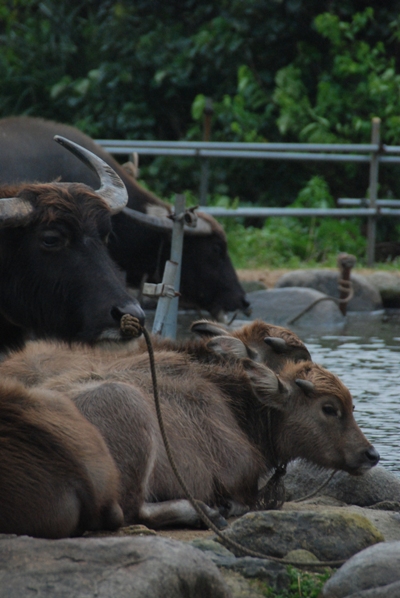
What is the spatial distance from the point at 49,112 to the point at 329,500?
15349 millimetres

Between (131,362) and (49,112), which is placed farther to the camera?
(49,112)

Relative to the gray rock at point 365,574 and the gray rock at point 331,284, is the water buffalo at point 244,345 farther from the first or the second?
the gray rock at point 331,284

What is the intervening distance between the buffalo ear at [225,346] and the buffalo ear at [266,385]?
0.48 feet

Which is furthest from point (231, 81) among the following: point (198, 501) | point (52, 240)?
point (198, 501)

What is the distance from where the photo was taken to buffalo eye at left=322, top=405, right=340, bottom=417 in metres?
4.53

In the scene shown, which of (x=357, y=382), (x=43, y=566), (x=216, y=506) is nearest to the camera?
(x=43, y=566)

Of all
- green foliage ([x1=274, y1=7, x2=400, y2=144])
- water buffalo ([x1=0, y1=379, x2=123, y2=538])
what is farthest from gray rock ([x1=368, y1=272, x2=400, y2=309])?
water buffalo ([x1=0, y1=379, x2=123, y2=538])

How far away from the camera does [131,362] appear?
451cm

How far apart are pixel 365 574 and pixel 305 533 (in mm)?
498

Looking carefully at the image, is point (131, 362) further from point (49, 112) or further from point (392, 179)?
A: point (49, 112)

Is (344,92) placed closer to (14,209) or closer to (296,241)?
(296,241)

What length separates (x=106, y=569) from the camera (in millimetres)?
2891

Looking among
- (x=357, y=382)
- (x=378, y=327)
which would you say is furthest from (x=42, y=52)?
(x=357, y=382)

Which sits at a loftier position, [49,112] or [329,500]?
[49,112]
